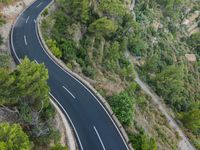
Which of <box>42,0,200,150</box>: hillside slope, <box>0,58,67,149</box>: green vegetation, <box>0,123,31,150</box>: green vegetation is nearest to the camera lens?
<box>0,123,31,150</box>: green vegetation

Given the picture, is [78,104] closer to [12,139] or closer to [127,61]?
[12,139]

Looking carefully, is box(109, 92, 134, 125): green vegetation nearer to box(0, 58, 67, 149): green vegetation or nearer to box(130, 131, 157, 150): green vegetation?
box(130, 131, 157, 150): green vegetation

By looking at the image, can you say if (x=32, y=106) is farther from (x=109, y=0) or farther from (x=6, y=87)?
(x=109, y=0)

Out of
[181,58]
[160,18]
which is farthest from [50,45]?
[160,18]

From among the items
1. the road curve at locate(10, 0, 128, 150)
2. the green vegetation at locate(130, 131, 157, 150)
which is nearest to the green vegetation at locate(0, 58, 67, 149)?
the road curve at locate(10, 0, 128, 150)

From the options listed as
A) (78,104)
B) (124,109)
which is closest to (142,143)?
(124,109)
